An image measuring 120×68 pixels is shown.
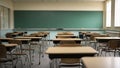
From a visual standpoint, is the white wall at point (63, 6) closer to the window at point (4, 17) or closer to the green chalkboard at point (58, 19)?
the green chalkboard at point (58, 19)

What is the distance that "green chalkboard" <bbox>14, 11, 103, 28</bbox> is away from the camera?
1526cm

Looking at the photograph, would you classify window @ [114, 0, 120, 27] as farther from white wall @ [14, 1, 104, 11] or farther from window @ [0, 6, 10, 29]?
window @ [0, 6, 10, 29]

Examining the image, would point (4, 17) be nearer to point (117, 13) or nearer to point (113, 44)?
point (117, 13)

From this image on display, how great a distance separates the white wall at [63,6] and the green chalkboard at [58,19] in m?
0.28

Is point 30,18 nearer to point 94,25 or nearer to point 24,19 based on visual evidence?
point 24,19

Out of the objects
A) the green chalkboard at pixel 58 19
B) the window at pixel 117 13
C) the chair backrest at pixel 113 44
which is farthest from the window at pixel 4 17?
the chair backrest at pixel 113 44

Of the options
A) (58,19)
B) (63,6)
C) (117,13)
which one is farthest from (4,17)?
(117,13)

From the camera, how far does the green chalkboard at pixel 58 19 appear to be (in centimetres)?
1526

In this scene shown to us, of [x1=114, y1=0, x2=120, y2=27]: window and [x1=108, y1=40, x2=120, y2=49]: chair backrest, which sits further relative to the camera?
[x1=114, y1=0, x2=120, y2=27]: window

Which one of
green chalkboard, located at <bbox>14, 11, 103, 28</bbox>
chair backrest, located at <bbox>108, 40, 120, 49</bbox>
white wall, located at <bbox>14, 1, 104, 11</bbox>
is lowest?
chair backrest, located at <bbox>108, 40, 120, 49</bbox>

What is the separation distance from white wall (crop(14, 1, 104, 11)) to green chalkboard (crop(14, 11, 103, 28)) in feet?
0.91

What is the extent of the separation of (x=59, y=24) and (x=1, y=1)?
4943 millimetres

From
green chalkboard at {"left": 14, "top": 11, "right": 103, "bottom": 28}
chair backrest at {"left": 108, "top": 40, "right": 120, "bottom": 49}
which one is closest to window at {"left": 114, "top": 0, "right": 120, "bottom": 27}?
green chalkboard at {"left": 14, "top": 11, "right": 103, "bottom": 28}

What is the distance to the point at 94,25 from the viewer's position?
15359mm
